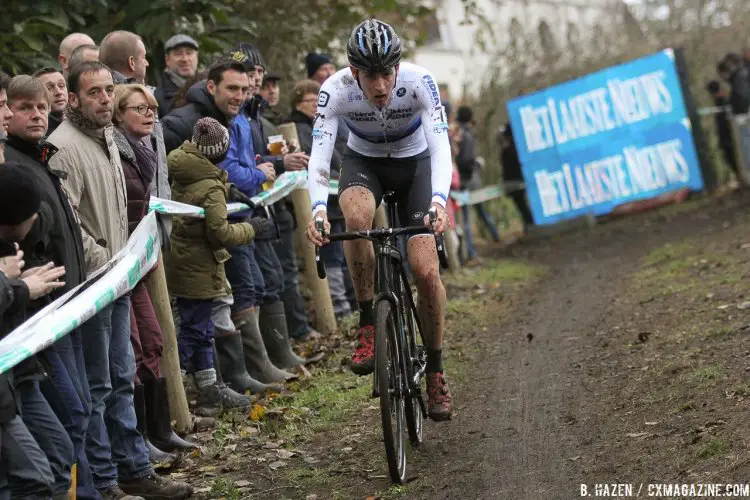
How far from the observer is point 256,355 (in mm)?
9898

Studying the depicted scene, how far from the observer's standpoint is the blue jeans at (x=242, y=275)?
9500mm

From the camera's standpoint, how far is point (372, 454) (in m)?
7.39

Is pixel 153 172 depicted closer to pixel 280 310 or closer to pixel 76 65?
pixel 76 65

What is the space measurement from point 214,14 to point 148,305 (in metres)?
4.62

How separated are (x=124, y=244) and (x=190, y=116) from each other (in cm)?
252

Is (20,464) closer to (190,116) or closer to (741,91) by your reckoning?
(190,116)

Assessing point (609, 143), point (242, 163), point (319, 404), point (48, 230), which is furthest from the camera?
point (609, 143)

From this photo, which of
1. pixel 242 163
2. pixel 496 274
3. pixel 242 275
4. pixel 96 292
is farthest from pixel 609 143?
pixel 96 292

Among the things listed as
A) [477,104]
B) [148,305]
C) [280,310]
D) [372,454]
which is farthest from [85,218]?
[477,104]

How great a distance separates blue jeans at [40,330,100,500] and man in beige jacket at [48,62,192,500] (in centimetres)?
24

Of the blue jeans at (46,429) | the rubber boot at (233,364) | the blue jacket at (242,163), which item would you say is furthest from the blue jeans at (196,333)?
the blue jeans at (46,429)

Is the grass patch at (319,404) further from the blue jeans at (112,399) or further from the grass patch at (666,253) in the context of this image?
the grass patch at (666,253)

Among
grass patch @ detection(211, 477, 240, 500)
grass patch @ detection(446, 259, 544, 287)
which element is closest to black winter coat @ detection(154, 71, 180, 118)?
grass patch @ detection(211, 477, 240, 500)

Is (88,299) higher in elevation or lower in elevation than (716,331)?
higher
